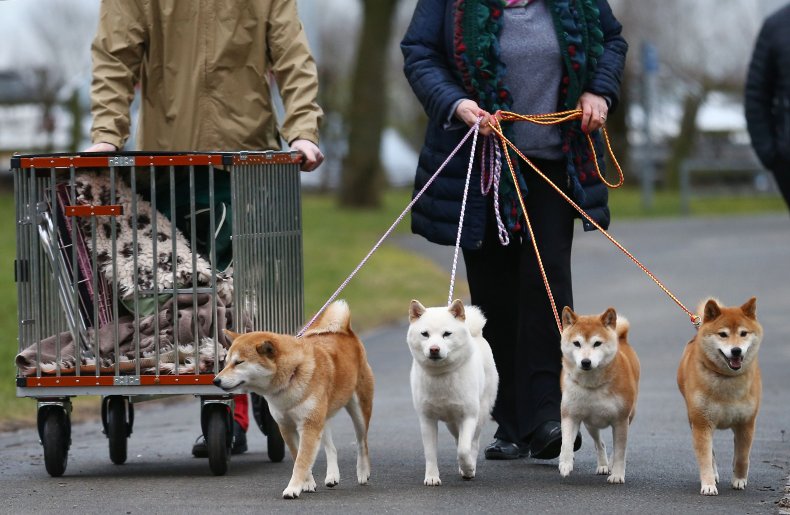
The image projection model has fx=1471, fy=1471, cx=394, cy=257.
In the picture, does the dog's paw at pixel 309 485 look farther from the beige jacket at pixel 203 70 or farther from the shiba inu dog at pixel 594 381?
the beige jacket at pixel 203 70

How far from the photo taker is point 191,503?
5406 millimetres

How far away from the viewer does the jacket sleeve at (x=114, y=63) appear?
6.68 m

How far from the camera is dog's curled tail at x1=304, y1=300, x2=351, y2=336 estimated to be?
5.95m

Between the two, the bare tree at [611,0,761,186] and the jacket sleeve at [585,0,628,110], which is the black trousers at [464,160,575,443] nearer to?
the jacket sleeve at [585,0,628,110]

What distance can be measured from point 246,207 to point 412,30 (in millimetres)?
1087

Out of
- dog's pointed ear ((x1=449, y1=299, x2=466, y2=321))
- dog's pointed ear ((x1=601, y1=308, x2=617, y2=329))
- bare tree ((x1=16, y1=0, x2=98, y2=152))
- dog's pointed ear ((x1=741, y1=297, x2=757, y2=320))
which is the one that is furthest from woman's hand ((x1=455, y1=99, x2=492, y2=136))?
bare tree ((x1=16, y1=0, x2=98, y2=152))

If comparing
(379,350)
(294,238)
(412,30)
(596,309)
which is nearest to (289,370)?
(294,238)

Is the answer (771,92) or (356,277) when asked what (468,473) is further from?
(356,277)

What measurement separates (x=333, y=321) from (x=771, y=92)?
11.6 ft

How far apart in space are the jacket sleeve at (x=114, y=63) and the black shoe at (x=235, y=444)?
4.72ft

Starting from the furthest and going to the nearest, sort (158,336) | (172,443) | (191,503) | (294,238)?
(172,443)
(294,238)
(158,336)
(191,503)

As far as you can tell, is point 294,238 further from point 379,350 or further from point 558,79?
point 379,350

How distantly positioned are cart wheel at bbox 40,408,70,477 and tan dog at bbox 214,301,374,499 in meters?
1.06

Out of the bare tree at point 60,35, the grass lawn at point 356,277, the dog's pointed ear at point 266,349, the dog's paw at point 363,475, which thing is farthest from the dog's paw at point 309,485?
the bare tree at point 60,35
